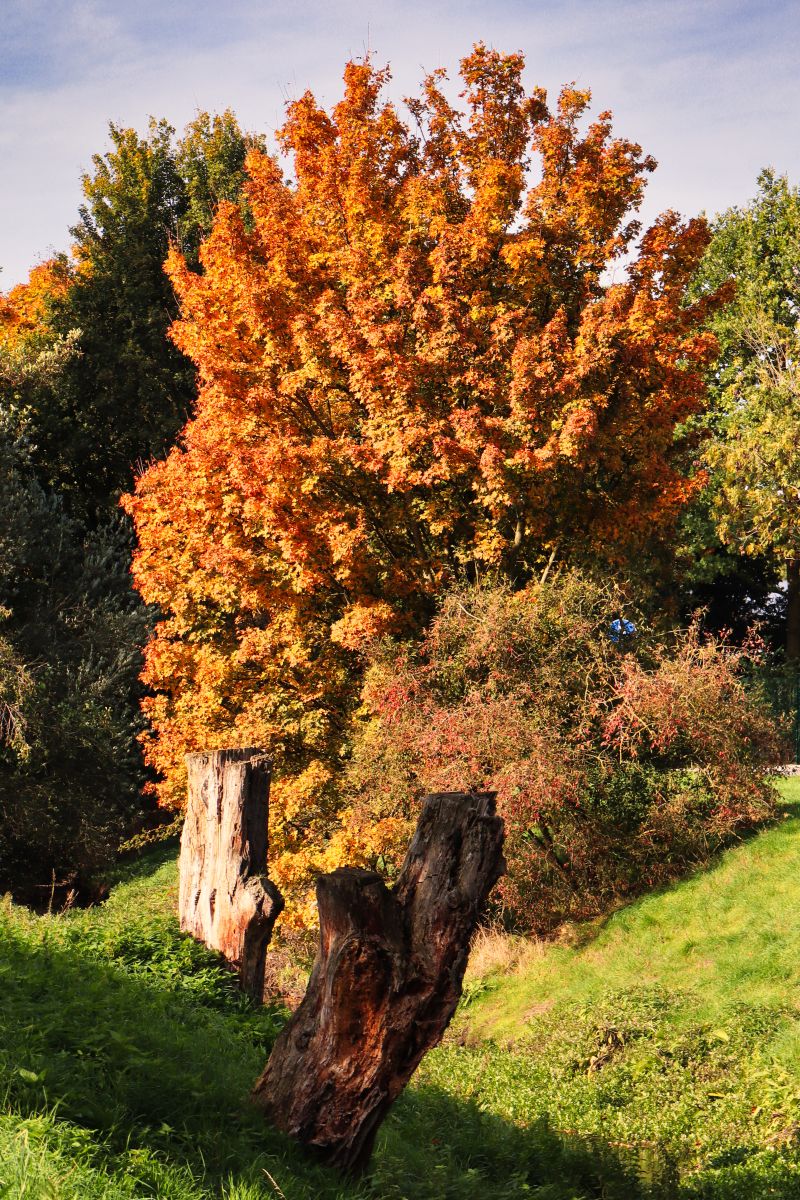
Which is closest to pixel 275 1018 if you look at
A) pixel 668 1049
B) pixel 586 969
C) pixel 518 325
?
pixel 668 1049

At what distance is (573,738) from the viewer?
47.9ft

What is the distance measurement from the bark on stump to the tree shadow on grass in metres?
0.21

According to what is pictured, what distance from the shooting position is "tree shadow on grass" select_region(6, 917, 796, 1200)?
4887 mm

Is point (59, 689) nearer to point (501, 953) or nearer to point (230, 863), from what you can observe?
point (501, 953)

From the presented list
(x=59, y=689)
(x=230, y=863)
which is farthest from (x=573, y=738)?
(x=59, y=689)

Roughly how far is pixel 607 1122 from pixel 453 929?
4.20 meters

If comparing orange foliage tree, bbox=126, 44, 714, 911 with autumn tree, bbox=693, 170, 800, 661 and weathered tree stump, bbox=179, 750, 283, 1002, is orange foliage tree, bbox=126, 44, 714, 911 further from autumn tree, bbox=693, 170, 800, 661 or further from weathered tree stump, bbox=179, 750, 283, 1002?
autumn tree, bbox=693, 170, 800, 661

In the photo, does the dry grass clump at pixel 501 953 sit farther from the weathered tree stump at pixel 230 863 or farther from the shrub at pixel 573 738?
the weathered tree stump at pixel 230 863

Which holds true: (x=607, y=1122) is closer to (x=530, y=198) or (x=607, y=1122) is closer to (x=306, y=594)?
(x=306, y=594)

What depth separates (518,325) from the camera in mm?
15312

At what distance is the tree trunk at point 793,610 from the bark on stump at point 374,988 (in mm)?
26963

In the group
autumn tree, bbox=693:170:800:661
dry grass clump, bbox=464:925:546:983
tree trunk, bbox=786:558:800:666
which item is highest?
autumn tree, bbox=693:170:800:661

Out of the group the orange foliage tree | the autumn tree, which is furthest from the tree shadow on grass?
the autumn tree

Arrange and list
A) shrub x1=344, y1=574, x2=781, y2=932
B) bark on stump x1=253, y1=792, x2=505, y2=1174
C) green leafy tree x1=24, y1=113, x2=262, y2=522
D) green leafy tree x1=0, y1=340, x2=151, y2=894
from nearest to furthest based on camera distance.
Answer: bark on stump x1=253, y1=792, x2=505, y2=1174 → shrub x1=344, y1=574, x2=781, y2=932 → green leafy tree x1=0, y1=340, x2=151, y2=894 → green leafy tree x1=24, y1=113, x2=262, y2=522
